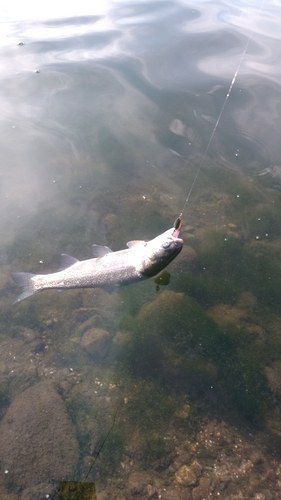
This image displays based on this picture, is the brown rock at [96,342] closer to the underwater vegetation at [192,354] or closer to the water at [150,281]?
the water at [150,281]

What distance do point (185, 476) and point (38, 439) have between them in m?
1.79

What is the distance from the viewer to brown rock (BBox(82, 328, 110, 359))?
191 inches

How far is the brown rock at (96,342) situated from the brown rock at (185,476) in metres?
1.67

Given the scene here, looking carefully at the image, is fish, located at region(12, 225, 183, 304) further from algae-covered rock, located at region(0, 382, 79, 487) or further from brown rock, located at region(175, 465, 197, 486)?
brown rock, located at region(175, 465, 197, 486)

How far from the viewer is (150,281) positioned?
17.4 feet

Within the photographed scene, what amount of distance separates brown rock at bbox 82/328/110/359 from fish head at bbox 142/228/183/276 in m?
1.24

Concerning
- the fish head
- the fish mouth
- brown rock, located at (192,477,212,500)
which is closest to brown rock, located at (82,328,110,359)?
the fish head

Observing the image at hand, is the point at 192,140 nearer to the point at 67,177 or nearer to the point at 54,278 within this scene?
the point at 67,177

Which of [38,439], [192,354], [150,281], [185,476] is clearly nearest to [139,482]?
[185,476]

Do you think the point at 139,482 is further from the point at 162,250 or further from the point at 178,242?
the point at 178,242

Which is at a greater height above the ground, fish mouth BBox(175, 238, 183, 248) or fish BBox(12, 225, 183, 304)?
fish mouth BBox(175, 238, 183, 248)

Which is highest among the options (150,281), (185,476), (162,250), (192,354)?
(162,250)

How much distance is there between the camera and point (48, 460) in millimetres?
4055

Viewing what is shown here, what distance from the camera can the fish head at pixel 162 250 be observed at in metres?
4.04
